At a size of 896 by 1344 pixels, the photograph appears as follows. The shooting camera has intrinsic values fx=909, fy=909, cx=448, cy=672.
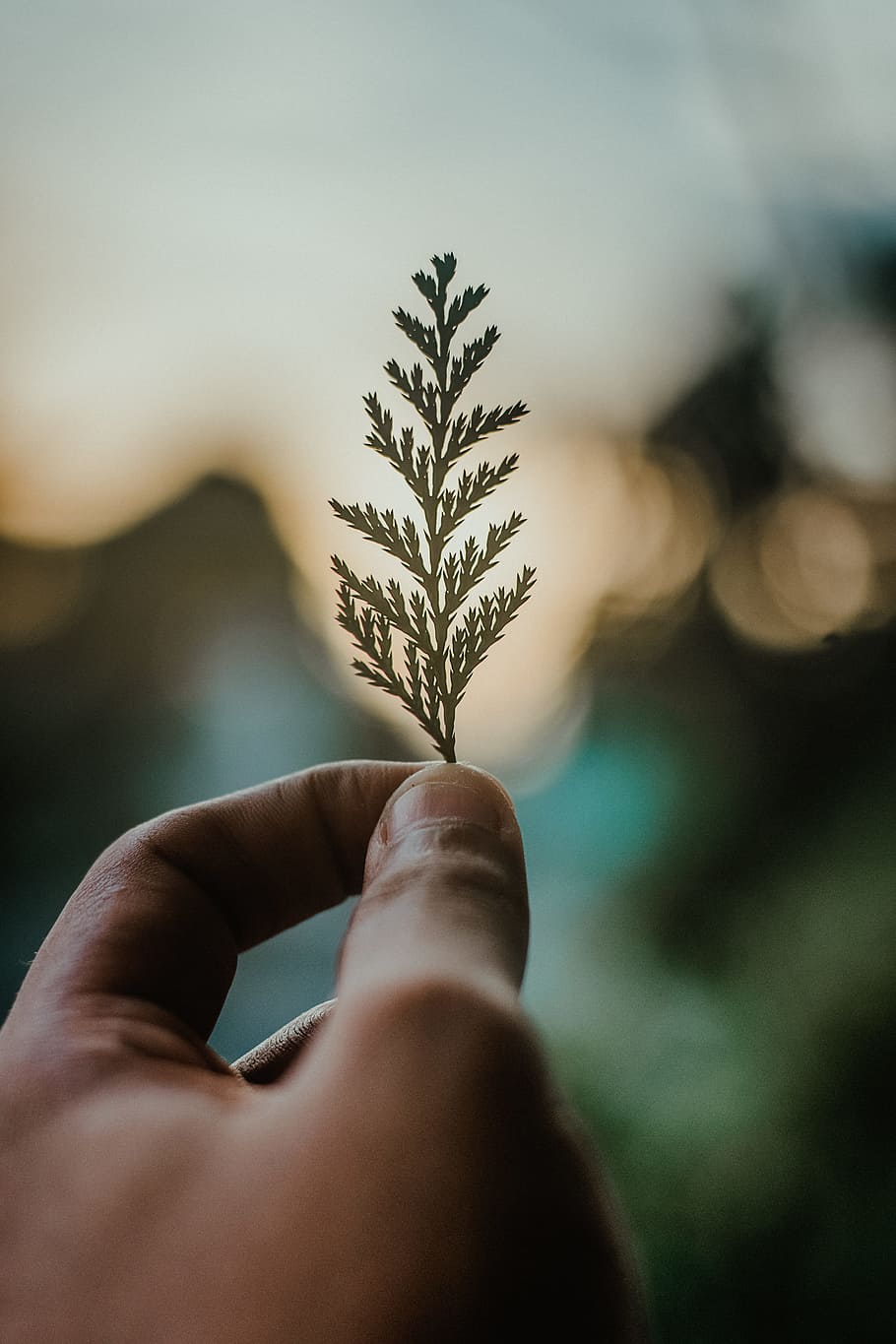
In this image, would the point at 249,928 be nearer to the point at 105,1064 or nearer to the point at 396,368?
the point at 105,1064

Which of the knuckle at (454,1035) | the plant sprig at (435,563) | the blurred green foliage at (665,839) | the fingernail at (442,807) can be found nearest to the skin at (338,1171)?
the knuckle at (454,1035)

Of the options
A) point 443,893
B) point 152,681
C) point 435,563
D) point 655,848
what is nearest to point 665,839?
point 655,848

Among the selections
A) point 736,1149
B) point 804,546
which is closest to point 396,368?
point 804,546

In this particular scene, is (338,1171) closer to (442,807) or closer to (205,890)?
(442,807)

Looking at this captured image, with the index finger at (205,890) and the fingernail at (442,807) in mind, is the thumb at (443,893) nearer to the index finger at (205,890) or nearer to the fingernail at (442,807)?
the fingernail at (442,807)

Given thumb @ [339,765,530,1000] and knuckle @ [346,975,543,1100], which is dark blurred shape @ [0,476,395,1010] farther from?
knuckle @ [346,975,543,1100]

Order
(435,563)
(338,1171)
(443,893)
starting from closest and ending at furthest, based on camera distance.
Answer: (338,1171) < (443,893) < (435,563)
